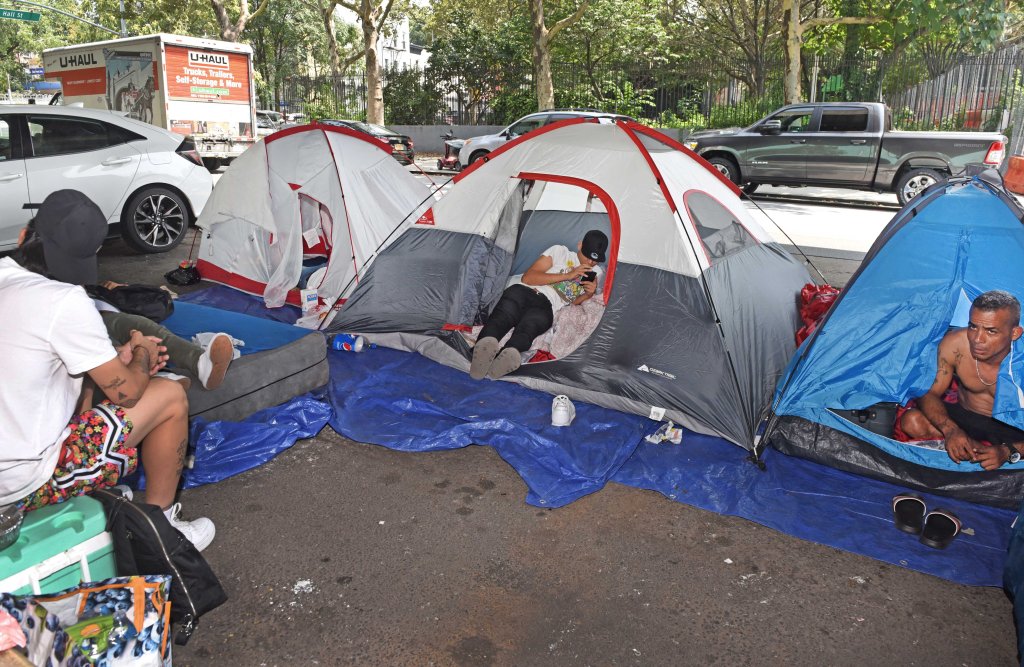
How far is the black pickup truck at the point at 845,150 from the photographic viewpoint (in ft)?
39.5

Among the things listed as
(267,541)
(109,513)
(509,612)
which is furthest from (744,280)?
(109,513)

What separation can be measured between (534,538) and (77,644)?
73.1 inches

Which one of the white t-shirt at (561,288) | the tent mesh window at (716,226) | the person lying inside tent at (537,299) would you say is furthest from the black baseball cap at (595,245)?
the tent mesh window at (716,226)

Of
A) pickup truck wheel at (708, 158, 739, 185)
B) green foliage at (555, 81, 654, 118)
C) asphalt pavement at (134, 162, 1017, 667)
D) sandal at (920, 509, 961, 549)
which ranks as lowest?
asphalt pavement at (134, 162, 1017, 667)

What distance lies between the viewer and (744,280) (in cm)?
485

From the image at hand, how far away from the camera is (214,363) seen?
A: 4.22 metres

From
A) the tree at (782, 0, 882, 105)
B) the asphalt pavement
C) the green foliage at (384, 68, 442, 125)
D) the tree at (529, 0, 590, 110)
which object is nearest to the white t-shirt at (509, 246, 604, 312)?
the asphalt pavement

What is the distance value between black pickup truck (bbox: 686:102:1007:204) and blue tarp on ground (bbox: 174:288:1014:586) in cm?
924

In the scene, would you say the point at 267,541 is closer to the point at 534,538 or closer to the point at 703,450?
the point at 534,538

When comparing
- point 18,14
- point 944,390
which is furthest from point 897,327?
point 18,14

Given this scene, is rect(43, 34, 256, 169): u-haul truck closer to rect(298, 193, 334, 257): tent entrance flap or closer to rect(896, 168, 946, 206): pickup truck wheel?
rect(298, 193, 334, 257): tent entrance flap

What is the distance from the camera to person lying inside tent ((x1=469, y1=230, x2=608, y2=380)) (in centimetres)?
491

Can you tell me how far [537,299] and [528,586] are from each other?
253cm

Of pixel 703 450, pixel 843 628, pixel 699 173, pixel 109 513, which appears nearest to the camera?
pixel 109 513
